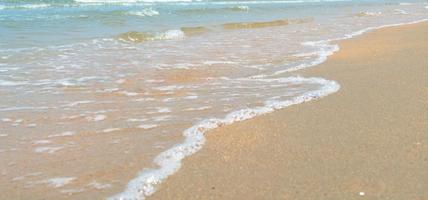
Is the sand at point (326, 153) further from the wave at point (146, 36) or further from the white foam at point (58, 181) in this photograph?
the wave at point (146, 36)

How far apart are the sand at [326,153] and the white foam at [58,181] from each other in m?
0.65

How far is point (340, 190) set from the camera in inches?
132

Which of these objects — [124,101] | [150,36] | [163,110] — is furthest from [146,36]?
[163,110]

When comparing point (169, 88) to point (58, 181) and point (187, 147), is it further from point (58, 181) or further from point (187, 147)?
point (58, 181)

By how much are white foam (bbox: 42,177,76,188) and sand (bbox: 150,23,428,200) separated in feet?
2.15

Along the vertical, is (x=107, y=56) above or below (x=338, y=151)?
below

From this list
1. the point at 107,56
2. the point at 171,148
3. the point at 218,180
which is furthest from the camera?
the point at 107,56

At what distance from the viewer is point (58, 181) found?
3.69 meters

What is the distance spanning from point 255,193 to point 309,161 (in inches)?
27.1

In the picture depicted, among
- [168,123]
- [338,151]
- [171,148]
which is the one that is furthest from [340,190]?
[168,123]

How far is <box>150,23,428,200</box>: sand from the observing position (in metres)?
3.41

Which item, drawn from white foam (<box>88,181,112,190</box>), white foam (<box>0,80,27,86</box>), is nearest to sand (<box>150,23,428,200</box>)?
white foam (<box>88,181,112,190</box>)

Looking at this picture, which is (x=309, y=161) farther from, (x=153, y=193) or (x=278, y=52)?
(x=278, y=52)

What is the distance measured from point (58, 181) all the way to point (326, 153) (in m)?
1.91
